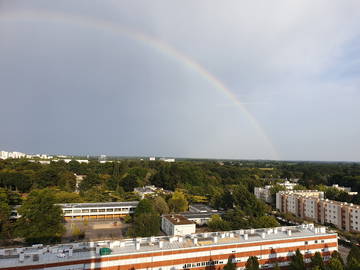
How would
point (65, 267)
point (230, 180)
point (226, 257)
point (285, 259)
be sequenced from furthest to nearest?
point (230, 180) < point (285, 259) < point (226, 257) < point (65, 267)

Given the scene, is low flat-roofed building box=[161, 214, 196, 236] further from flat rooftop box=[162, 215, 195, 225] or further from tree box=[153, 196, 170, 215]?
tree box=[153, 196, 170, 215]

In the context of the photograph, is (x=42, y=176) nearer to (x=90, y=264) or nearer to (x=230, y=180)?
(x=230, y=180)

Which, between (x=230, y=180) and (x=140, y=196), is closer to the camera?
(x=140, y=196)

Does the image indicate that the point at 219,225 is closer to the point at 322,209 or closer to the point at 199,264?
the point at 199,264

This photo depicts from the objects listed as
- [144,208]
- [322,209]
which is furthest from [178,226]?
[322,209]

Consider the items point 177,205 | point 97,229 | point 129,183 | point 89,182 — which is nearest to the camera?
point 97,229

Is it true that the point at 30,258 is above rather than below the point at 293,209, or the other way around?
above

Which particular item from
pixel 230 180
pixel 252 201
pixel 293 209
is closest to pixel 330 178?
pixel 230 180

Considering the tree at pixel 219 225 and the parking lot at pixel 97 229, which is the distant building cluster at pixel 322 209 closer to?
the tree at pixel 219 225
